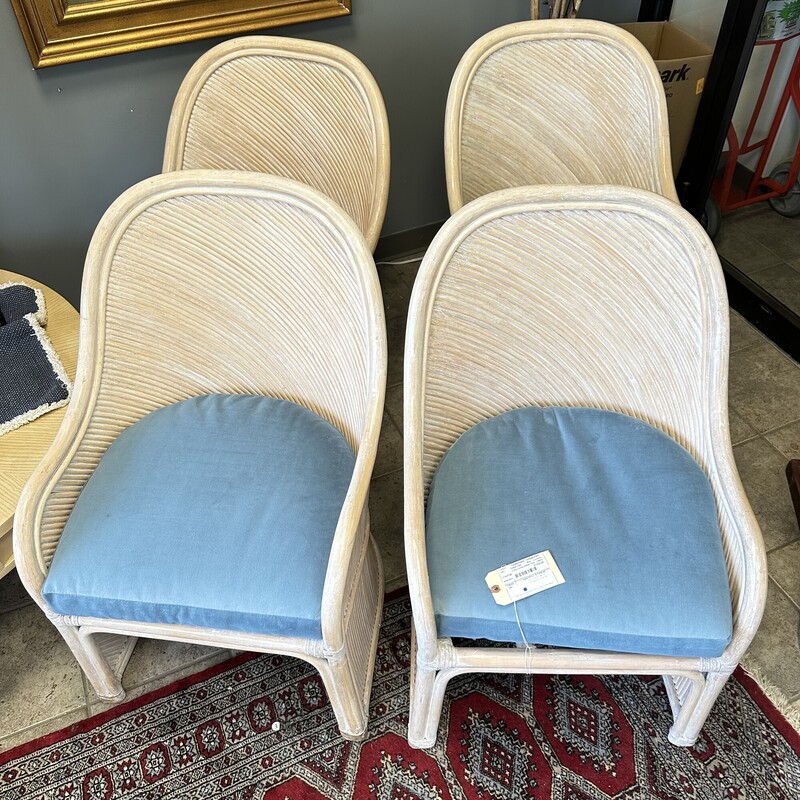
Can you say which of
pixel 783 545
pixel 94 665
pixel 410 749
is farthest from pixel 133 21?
pixel 783 545

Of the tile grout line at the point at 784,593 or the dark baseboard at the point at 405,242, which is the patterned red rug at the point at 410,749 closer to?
the tile grout line at the point at 784,593

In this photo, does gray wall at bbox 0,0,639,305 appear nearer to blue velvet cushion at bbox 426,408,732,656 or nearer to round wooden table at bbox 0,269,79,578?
round wooden table at bbox 0,269,79,578

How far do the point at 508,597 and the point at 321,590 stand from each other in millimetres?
283

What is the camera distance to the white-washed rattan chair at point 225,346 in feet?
3.81

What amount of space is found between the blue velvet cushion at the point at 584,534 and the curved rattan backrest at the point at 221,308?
23 cm

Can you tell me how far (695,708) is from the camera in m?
1.22

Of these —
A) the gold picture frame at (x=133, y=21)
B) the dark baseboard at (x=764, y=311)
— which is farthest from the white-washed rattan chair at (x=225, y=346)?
the dark baseboard at (x=764, y=311)

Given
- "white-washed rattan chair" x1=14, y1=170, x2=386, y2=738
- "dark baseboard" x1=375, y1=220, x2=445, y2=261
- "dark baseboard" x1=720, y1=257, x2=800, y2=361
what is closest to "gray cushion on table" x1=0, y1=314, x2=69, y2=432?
"white-washed rattan chair" x1=14, y1=170, x2=386, y2=738

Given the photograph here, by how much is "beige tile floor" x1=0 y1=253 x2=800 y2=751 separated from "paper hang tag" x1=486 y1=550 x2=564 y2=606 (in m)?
0.52

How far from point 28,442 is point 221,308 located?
0.46 meters

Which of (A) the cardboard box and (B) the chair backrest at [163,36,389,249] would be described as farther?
(A) the cardboard box

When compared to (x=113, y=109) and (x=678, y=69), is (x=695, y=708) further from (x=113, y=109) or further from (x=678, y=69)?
(x=113, y=109)

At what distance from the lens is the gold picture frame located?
5.23ft

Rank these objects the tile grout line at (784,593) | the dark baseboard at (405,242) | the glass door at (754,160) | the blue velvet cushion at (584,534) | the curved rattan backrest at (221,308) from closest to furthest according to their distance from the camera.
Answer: the blue velvet cushion at (584,534), the curved rattan backrest at (221,308), the tile grout line at (784,593), the glass door at (754,160), the dark baseboard at (405,242)
